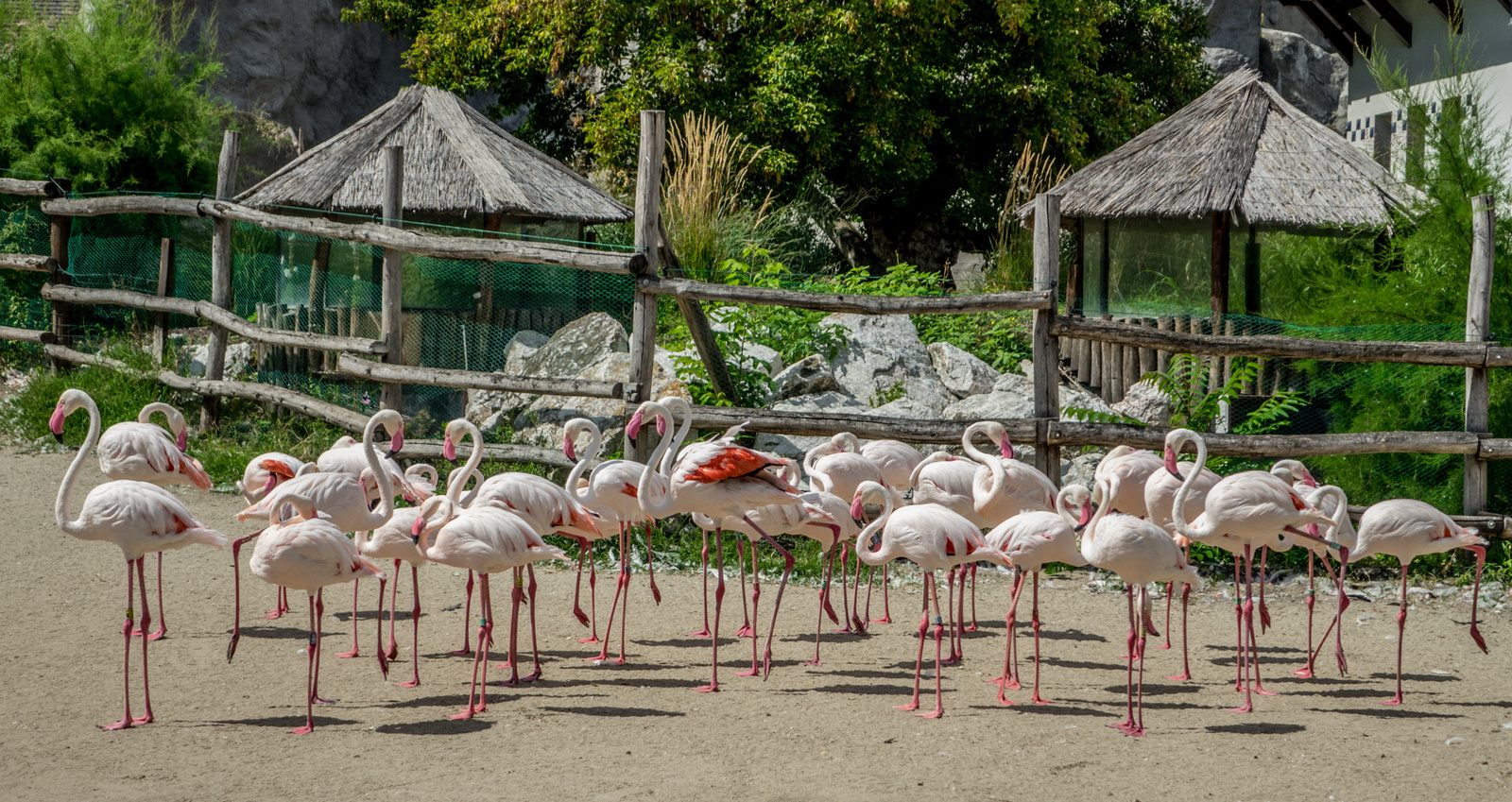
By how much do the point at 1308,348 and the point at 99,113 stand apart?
Answer: 38.4 ft

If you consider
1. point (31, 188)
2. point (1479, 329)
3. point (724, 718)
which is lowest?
point (724, 718)

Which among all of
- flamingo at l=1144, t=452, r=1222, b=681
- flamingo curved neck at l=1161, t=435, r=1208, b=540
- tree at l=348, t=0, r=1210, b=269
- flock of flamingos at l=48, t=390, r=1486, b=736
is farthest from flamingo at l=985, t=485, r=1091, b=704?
tree at l=348, t=0, r=1210, b=269

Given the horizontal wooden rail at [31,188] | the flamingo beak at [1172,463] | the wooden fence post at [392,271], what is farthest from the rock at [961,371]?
the horizontal wooden rail at [31,188]

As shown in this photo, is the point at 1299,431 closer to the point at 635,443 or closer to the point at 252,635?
the point at 635,443

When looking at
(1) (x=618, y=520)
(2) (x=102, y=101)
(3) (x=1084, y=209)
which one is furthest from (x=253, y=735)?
(2) (x=102, y=101)

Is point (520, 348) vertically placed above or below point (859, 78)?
below

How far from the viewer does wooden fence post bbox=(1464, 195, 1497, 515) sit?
683 cm

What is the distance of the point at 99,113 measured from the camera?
12406 mm

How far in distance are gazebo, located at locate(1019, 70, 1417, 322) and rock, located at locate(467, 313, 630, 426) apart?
3983 millimetres

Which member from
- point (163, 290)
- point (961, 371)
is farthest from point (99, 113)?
point (961, 371)

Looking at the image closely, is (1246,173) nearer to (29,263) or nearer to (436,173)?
(436,173)

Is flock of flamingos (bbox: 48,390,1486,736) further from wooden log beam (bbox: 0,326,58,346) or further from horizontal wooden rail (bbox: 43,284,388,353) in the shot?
wooden log beam (bbox: 0,326,58,346)

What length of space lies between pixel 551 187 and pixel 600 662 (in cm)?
603

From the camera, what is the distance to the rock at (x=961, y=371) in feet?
31.6
